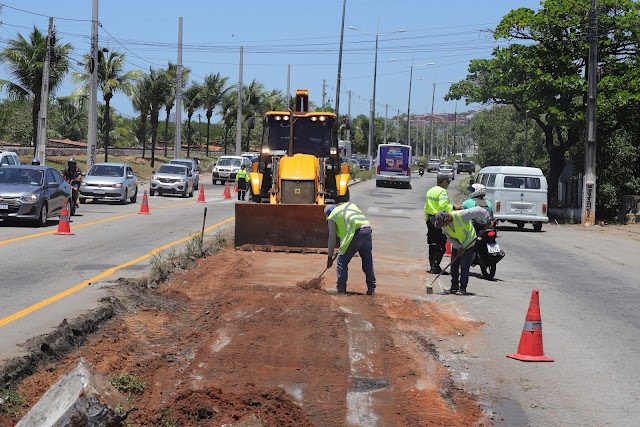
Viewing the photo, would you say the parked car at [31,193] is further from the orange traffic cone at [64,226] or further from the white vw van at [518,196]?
the white vw van at [518,196]

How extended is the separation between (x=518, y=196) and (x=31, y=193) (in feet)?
50.9

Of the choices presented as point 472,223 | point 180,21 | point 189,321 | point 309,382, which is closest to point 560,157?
point 180,21

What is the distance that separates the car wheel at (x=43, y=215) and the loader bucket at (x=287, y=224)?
665 cm

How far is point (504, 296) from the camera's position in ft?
49.5

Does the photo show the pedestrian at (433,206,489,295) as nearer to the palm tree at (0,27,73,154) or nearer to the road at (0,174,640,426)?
the road at (0,174,640,426)

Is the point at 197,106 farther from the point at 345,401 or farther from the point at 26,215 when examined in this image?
the point at 345,401

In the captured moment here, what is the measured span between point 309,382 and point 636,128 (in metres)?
34.2

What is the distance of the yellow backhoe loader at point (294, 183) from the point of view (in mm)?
19938

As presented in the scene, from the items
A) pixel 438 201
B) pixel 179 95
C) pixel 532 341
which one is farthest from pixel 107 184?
pixel 532 341

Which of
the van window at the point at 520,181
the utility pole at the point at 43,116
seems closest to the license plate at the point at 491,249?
the van window at the point at 520,181

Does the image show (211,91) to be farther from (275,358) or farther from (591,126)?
(275,358)

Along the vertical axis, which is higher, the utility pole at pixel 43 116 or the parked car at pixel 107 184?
the utility pole at pixel 43 116

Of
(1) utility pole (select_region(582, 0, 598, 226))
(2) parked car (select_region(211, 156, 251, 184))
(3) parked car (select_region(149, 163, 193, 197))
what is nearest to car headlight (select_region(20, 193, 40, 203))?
(3) parked car (select_region(149, 163, 193, 197))

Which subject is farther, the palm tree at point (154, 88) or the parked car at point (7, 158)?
the palm tree at point (154, 88)
